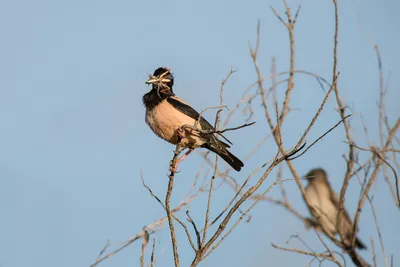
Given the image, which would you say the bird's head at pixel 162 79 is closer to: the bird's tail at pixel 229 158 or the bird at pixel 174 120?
the bird at pixel 174 120

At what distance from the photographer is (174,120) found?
737cm

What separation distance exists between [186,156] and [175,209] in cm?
85

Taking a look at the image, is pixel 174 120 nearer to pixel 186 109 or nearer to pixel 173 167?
pixel 186 109

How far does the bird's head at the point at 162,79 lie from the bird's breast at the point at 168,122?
242 mm

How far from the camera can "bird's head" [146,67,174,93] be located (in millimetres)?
7586

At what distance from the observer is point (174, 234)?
204 inches

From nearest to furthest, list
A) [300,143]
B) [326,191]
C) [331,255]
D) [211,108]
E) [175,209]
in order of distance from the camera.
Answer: [300,143] < [211,108] < [331,255] < [175,209] < [326,191]

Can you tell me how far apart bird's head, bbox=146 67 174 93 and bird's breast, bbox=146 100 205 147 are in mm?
242

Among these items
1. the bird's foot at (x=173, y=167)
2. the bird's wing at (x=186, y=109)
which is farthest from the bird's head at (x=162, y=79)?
the bird's foot at (x=173, y=167)

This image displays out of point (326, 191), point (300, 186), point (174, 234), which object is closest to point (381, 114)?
point (300, 186)

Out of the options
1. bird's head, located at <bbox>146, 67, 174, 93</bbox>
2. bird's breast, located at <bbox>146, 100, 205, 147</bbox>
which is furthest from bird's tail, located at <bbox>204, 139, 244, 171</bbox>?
bird's head, located at <bbox>146, 67, 174, 93</bbox>

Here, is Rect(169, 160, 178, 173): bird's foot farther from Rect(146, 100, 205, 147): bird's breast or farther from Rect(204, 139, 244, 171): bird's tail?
Rect(204, 139, 244, 171): bird's tail

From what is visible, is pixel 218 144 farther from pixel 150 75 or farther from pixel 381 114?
pixel 381 114

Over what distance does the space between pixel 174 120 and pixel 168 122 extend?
6cm
